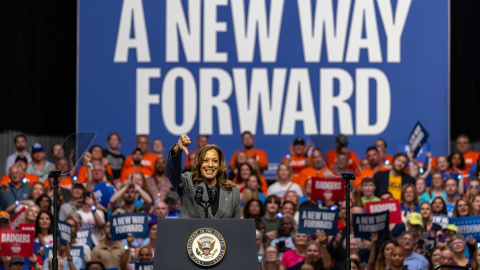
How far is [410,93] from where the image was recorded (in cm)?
1548

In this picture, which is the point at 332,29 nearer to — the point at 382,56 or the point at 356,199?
the point at 382,56

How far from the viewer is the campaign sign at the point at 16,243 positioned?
988cm

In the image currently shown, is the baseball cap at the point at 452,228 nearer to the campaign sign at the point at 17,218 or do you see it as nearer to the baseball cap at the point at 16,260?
the baseball cap at the point at 16,260

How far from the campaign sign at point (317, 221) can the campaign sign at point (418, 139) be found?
296 cm

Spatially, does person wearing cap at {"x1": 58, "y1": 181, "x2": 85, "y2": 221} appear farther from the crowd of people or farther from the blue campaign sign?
the blue campaign sign

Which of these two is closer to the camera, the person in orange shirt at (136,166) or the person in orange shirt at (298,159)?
the person in orange shirt at (136,166)

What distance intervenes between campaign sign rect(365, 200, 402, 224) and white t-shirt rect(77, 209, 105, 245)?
2.86 m

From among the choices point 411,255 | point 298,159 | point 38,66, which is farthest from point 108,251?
point 38,66

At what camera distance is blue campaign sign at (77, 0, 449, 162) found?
1544 centimetres

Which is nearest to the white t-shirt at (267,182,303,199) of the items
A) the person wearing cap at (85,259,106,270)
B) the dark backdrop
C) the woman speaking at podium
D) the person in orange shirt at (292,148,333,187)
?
the person in orange shirt at (292,148,333,187)

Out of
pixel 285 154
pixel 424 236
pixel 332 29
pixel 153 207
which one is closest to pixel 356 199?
pixel 424 236

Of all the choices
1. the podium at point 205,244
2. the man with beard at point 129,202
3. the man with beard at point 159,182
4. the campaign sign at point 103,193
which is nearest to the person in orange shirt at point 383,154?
the man with beard at point 159,182

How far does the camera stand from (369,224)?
1018 centimetres

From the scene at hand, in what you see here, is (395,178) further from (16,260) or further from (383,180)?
(16,260)
